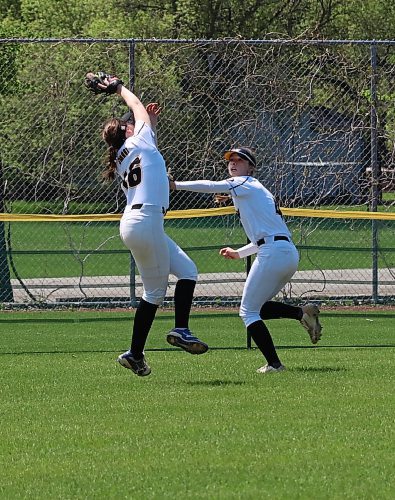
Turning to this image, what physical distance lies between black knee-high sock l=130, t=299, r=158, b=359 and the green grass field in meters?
0.24

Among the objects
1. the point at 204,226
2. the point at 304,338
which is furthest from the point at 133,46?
the point at 204,226

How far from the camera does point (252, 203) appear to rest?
9.24 m

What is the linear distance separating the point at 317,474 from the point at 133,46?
984 centimetres

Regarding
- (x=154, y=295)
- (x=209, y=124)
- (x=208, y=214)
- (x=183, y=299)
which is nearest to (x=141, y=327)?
(x=154, y=295)

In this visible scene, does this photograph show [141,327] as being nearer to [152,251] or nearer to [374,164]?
[152,251]

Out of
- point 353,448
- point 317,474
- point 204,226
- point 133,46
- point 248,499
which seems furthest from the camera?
point 204,226

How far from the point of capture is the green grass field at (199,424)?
5574 millimetres

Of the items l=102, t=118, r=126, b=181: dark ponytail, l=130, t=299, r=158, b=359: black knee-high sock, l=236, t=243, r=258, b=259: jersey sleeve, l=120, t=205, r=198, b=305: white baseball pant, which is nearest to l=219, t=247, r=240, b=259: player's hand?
l=236, t=243, r=258, b=259: jersey sleeve

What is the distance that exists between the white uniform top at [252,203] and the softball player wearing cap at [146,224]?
1.29 ft

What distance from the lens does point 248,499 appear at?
525 centimetres

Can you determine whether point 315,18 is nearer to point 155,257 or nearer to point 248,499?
point 155,257

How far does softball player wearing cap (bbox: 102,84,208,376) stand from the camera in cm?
877

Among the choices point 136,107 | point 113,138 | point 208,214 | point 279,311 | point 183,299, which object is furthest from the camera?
point 208,214

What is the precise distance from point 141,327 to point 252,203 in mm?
1270
